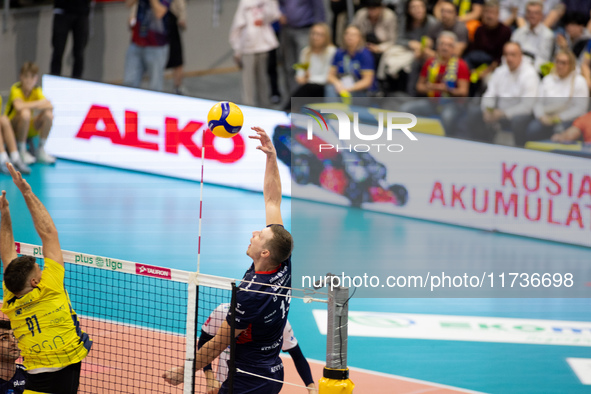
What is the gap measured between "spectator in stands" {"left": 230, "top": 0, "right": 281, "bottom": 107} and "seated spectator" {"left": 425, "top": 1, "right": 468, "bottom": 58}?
116 inches

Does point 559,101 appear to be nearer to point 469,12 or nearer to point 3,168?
point 469,12

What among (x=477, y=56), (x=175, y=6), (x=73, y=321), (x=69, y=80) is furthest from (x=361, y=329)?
(x=175, y=6)

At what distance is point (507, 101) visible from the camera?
13.1m

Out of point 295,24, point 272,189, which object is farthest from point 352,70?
point 272,189

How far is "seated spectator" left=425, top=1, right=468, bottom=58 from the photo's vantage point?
595 inches

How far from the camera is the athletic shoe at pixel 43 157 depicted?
1484 centimetres

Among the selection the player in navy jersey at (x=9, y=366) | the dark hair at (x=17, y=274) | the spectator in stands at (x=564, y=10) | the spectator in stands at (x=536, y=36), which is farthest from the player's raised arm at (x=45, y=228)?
the spectator in stands at (x=564, y=10)

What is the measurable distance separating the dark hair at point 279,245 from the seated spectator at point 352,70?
8646 millimetres

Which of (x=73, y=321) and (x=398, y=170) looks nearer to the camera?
(x=73, y=321)

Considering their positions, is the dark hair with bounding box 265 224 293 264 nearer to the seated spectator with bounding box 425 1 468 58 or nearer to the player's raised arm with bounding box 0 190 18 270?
the player's raised arm with bounding box 0 190 18 270

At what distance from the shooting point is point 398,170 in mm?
13000

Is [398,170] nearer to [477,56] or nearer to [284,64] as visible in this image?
[477,56]

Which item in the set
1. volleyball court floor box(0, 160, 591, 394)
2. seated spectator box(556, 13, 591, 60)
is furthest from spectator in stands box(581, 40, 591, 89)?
volleyball court floor box(0, 160, 591, 394)

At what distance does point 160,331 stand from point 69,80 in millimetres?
7784
